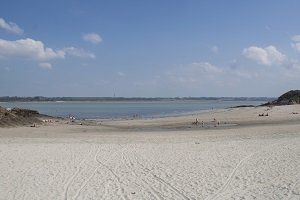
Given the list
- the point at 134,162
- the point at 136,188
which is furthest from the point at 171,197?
the point at 134,162

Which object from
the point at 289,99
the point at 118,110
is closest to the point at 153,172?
the point at 289,99

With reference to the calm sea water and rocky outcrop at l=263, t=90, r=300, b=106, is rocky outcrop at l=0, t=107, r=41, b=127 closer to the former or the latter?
the calm sea water

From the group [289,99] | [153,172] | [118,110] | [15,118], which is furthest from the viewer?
[118,110]

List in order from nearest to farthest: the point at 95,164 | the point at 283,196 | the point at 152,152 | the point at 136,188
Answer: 1. the point at 283,196
2. the point at 136,188
3. the point at 95,164
4. the point at 152,152

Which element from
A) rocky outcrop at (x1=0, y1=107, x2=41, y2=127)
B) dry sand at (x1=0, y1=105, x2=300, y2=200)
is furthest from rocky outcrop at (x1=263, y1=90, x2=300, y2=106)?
dry sand at (x1=0, y1=105, x2=300, y2=200)

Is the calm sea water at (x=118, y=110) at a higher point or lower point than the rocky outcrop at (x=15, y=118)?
lower

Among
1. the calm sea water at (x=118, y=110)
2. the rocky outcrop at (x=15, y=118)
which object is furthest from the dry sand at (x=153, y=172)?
the calm sea water at (x=118, y=110)

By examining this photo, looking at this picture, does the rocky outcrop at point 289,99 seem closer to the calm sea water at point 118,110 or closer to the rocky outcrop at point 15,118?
the calm sea water at point 118,110

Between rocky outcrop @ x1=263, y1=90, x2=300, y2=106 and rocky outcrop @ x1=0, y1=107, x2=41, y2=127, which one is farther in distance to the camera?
rocky outcrop @ x1=263, y1=90, x2=300, y2=106

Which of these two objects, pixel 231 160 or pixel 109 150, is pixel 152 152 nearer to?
pixel 109 150

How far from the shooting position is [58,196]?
30.7 ft

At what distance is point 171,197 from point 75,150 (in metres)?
8.89

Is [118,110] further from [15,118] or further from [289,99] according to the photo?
[15,118]

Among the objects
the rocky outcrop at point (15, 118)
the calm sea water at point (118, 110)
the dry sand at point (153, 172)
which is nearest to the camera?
the dry sand at point (153, 172)
